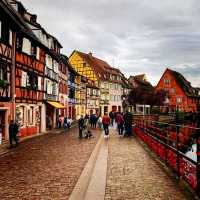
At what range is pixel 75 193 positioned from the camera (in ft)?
27.8

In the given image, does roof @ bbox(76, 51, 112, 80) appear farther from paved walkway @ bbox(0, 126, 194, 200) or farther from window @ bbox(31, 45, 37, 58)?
paved walkway @ bbox(0, 126, 194, 200)

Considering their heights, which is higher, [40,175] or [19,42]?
[19,42]

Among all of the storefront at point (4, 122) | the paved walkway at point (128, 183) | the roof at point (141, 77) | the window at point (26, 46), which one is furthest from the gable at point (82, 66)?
the paved walkway at point (128, 183)

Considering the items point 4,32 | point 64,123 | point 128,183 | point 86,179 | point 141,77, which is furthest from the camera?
point 141,77

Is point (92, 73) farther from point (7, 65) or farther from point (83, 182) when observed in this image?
point (83, 182)

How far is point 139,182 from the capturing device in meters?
9.59

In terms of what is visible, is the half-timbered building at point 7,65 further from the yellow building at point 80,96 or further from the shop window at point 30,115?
the yellow building at point 80,96

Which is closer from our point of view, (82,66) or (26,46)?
(26,46)

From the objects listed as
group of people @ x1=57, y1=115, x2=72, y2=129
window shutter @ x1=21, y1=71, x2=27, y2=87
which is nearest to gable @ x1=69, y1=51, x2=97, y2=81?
group of people @ x1=57, y1=115, x2=72, y2=129

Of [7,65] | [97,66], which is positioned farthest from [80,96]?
[7,65]

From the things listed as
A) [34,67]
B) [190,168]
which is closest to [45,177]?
[190,168]

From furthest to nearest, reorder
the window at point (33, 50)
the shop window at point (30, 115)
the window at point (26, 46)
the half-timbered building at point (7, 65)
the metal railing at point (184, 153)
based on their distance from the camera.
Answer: the window at point (33, 50), the shop window at point (30, 115), the window at point (26, 46), the half-timbered building at point (7, 65), the metal railing at point (184, 153)

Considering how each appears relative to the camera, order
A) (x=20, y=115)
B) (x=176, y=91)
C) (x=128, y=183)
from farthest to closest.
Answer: (x=176, y=91) → (x=20, y=115) → (x=128, y=183)

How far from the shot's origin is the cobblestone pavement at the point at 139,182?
26.5 feet
